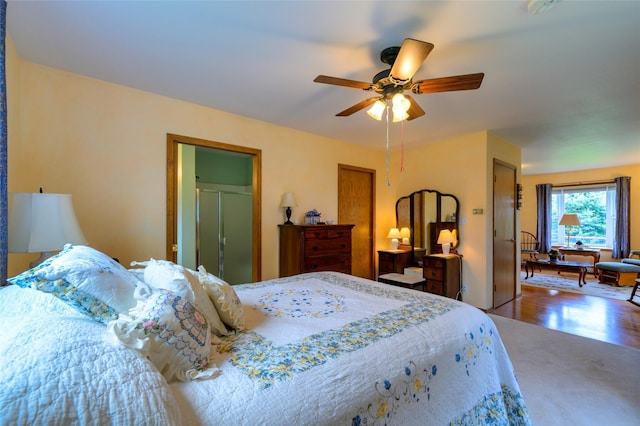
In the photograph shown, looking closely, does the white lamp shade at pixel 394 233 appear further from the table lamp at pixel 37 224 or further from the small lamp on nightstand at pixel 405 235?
the table lamp at pixel 37 224

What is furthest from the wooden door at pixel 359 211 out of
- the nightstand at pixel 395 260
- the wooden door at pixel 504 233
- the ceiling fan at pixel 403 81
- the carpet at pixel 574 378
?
the ceiling fan at pixel 403 81

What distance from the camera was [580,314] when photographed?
12.3 feet

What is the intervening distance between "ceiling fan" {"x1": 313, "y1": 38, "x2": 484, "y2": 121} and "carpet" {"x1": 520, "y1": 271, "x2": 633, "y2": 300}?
16.9ft

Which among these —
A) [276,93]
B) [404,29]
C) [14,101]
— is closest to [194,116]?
[276,93]

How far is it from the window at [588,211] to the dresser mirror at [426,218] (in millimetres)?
5226

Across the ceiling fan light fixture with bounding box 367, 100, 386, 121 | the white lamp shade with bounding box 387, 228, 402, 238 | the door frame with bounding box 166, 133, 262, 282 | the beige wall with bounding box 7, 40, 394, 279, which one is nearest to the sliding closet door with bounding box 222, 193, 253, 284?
the door frame with bounding box 166, 133, 262, 282

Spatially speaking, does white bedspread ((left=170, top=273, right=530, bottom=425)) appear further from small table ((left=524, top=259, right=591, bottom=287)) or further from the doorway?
small table ((left=524, top=259, right=591, bottom=287))

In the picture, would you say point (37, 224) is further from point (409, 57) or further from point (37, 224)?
point (409, 57)

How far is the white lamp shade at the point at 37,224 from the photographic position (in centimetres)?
159

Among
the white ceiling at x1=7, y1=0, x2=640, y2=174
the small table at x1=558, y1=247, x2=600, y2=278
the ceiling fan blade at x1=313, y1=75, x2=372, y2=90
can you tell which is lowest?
the small table at x1=558, y1=247, x2=600, y2=278

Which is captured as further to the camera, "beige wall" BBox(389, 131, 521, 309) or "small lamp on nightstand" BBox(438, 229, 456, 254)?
"small lamp on nightstand" BBox(438, 229, 456, 254)

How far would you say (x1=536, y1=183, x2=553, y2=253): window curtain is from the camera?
282 inches

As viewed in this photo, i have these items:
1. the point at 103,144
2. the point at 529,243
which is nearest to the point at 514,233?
the point at 529,243

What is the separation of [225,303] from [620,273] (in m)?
7.10
